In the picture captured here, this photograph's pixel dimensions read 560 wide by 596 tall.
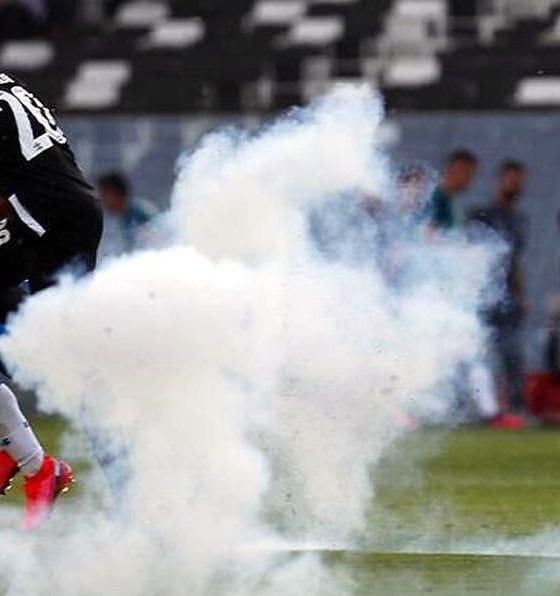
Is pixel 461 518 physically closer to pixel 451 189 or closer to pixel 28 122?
pixel 28 122

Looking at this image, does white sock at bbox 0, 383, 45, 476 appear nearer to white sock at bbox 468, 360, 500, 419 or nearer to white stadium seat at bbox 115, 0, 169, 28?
white sock at bbox 468, 360, 500, 419

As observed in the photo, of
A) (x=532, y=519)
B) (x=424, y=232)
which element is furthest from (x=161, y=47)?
(x=532, y=519)

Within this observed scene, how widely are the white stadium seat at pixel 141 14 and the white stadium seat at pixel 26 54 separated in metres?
0.82

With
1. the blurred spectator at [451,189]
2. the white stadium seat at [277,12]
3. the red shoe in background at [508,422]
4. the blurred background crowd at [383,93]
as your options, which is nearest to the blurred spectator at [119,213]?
the blurred background crowd at [383,93]

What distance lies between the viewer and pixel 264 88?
17.2 metres

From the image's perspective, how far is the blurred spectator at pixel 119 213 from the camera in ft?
49.8

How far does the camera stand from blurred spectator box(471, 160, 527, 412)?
15.3 m

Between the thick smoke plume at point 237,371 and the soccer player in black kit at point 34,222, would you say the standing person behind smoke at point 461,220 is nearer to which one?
the thick smoke plume at point 237,371

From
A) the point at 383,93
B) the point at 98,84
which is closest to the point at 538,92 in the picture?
the point at 383,93

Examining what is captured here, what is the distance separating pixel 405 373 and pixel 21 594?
185 centimetres

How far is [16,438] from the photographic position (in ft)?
28.3

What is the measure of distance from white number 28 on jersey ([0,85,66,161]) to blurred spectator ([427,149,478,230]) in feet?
20.0

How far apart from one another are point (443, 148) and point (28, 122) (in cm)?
823

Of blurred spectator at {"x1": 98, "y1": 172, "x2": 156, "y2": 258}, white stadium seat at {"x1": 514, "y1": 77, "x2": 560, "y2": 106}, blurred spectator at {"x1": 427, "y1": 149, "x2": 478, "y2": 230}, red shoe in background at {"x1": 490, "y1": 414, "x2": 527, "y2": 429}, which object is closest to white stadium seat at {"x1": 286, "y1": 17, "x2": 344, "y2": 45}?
white stadium seat at {"x1": 514, "y1": 77, "x2": 560, "y2": 106}
